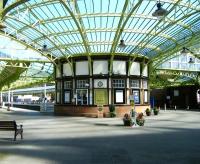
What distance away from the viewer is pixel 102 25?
104ft

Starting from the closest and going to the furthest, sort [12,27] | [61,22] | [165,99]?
[61,22] < [12,27] < [165,99]

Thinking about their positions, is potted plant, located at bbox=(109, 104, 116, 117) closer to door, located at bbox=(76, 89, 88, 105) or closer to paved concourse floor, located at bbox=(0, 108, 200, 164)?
door, located at bbox=(76, 89, 88, 105)

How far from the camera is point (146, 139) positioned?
16766 mm

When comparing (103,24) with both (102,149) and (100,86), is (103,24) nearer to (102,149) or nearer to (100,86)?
(100,86)

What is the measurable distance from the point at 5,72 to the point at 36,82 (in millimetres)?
13776

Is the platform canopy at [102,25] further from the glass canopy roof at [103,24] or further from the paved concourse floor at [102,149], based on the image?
the paved concourse floor at [102,149]

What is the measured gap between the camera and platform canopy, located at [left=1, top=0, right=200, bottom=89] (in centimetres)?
2677

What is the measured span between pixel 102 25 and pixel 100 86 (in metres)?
7.96

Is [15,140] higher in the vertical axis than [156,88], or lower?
lower

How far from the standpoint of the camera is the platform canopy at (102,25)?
26766 millimetres

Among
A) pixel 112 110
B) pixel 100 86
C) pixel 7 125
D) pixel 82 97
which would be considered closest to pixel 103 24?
pixel 100 86

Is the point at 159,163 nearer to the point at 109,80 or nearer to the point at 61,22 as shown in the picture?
the point at 61,22

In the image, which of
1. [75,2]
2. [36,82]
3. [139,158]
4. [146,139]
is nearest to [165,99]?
[36,82]

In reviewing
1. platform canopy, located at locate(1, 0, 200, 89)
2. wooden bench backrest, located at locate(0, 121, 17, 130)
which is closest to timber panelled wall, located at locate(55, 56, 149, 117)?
platform canopy, located at locate(1, 0, 200, 89)
